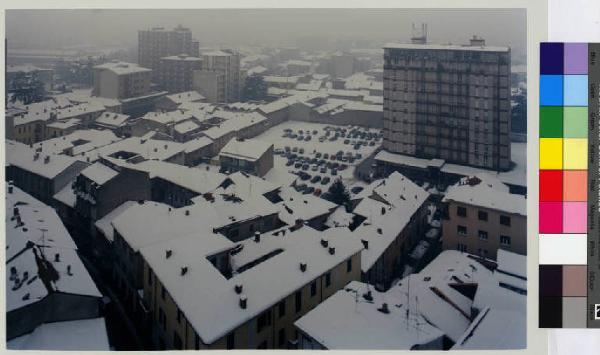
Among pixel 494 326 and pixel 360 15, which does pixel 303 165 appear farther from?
pixel 494 326

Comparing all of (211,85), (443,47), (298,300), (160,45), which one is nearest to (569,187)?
(443,47)

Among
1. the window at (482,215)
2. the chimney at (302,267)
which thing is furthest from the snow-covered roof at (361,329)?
the window at (482,215)

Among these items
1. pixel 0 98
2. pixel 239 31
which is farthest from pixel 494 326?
pixel 0 98

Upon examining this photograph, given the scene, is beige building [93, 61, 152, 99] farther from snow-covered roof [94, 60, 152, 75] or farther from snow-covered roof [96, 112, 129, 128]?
snow-covered roof [96, 112, 129, 128]

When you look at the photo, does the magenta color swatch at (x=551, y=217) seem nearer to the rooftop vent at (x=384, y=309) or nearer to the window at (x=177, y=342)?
the rooftop vent at (x=384, y=309)

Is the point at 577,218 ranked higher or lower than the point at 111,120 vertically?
lower

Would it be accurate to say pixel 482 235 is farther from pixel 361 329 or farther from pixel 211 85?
pixel 211 85
